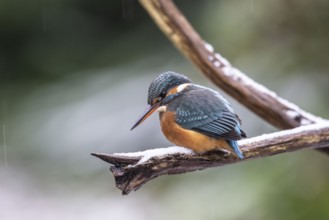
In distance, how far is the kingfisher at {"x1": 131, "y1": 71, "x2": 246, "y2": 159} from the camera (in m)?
1.57

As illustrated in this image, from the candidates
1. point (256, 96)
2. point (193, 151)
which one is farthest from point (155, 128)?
point (193, 151)

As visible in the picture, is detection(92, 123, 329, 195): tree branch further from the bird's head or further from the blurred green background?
the blurred green background

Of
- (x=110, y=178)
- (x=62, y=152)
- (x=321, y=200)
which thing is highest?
(x=62, y=152)

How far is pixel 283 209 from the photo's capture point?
290 centimetres

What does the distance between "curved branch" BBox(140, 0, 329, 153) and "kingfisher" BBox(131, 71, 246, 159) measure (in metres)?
0.47

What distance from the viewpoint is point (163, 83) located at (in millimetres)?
1586

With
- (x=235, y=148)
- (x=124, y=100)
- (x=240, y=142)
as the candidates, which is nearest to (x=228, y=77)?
(x=240, y=142)

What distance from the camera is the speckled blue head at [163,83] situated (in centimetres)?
158

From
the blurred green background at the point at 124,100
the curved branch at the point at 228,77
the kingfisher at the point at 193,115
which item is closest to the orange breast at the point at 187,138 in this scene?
the kingfisher at the point at 193,115

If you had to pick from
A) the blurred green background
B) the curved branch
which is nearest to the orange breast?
the curved branch

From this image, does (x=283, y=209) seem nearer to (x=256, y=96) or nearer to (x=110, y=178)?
(x=256, y=96)

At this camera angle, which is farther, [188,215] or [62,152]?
[62,152]

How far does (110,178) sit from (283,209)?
1439 millimetres

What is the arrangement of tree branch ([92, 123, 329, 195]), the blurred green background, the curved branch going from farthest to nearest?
the blurred green background, the curved branch, tree branch ([92, 123, 329, 195])
